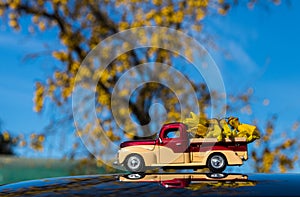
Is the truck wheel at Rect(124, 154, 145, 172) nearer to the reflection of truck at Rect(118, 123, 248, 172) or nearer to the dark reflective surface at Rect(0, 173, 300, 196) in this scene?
the reflection of truck at Rect(118, 123, 248, 172)

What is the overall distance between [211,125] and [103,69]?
7.32m

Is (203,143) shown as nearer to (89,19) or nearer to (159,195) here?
(159,195)

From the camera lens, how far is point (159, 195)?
5.15ft

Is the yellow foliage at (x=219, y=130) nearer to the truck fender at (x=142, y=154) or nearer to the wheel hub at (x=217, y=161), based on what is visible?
the wheel hub at (x=217, y=161)

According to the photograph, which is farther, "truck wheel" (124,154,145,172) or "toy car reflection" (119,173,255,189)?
"truck wheel" (124,154,145,172)

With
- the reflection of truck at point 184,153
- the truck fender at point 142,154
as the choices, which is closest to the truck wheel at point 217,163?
the reflection of truck at point 184,153

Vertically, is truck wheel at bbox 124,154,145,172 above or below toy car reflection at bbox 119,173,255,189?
above

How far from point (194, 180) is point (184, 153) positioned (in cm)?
63

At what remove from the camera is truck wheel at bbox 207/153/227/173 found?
8.06ft

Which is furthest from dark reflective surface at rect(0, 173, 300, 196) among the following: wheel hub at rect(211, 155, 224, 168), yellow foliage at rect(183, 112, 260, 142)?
yellow foliage at rect(183, 112, 260, 142)

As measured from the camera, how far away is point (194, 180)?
189cm

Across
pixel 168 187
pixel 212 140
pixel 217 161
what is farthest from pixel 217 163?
pixel 168 187

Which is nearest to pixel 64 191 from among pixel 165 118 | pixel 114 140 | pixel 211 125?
pixel 211 125

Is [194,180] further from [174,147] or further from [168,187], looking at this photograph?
[174,147]
